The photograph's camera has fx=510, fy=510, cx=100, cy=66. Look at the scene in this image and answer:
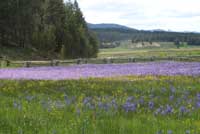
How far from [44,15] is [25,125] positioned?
283 ft

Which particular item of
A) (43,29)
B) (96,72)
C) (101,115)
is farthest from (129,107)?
(43,29)

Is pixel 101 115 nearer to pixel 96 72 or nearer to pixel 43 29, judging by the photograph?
pixel 96 72

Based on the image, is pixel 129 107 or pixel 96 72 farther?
pixel 96 72

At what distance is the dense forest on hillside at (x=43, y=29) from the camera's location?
7775 cm

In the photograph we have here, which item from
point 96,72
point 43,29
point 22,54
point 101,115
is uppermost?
point 43,29

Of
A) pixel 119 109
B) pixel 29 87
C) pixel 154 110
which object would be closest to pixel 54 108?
pixel 119 109

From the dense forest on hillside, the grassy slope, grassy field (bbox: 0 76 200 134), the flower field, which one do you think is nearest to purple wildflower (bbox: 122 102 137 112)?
grassy field (bbox: 0 76 200 134)

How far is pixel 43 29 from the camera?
8888cm

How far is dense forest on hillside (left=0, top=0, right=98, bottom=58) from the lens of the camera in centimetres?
7775

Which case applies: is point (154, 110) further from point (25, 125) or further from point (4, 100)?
point (4, 100)

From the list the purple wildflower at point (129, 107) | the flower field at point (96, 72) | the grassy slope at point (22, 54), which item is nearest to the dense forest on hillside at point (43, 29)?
the grassy slope at point (22, 54)

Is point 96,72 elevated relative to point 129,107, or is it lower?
lower

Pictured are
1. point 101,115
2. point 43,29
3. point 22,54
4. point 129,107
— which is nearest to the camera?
point 101,115

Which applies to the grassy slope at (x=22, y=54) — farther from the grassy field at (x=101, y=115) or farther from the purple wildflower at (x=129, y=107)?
the purple wildflower at (x=129, y=107)
